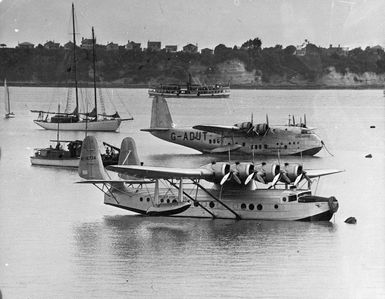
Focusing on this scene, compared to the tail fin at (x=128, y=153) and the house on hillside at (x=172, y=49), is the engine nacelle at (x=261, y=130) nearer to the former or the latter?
the tail fin at (x=128, y=153)

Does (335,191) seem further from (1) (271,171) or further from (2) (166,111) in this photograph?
(2) (166,111)

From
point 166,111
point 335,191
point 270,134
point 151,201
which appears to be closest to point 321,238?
point 151,201

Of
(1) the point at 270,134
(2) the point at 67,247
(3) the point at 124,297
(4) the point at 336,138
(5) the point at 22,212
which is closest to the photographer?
(3) the point at 124,297

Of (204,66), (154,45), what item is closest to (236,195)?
(154,45)

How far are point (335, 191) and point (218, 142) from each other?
20.9 m

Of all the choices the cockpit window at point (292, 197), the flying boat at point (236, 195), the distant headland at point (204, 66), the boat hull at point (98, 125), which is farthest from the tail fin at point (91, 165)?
the distant headland at point (204, 66)

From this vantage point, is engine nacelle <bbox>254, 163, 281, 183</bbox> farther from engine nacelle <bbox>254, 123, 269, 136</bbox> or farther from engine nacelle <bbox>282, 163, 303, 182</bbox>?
engine nacelle <bbox>254, 123, 269, 136</bbox>

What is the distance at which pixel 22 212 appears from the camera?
4047 centimetres

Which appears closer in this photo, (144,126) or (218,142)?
(218,142)

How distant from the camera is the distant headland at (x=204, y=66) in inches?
5837

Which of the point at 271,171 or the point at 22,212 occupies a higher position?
the point at 271,171

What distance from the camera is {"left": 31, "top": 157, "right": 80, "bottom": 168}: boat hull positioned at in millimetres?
54406

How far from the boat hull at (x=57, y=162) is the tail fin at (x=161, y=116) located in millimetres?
13128

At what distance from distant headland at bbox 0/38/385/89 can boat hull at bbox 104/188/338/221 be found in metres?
103
